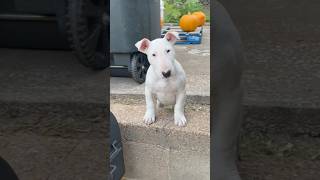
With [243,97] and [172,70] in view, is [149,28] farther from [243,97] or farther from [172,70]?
[243,97]

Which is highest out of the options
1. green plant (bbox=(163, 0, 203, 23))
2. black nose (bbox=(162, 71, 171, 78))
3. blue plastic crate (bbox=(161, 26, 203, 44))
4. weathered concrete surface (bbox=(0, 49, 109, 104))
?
green plant (bbox=(163, 0, 203, 23))

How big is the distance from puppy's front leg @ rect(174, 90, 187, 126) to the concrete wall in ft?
0.92

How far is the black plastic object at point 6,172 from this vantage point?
28.6 inches

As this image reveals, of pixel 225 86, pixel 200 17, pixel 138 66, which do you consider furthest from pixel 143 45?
pixel 200 17

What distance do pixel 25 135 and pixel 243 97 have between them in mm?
452

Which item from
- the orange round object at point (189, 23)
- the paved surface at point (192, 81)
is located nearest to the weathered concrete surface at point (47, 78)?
the paved surface at point (192, 81)

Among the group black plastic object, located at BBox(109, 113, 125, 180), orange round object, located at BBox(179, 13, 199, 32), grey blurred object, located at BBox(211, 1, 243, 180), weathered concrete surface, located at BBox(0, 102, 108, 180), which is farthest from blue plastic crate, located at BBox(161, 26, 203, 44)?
weathered concrete surface, located at BBox(0, 102, 108, 180)

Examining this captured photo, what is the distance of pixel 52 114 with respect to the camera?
2.26 ft

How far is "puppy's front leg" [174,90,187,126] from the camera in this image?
1369 millimetres

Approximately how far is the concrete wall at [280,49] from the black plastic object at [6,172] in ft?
1.47

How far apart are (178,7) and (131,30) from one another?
113 centimetres

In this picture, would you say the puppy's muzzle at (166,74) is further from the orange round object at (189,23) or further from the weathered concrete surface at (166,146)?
the orange round object at (189,23)

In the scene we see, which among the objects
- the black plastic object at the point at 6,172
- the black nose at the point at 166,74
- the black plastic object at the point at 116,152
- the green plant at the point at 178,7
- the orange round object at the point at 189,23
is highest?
the green plant at the point at 178,7

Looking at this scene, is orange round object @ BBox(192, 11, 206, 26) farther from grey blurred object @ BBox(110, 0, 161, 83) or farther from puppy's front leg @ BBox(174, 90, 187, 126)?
puppy's front leg @ BBox(174, 90, 187, 126)
